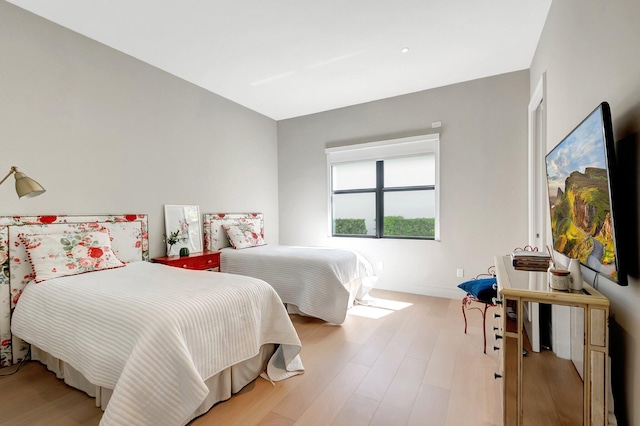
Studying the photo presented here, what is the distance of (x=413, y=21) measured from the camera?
99.2 inches

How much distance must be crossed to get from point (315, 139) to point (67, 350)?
13.1 ft

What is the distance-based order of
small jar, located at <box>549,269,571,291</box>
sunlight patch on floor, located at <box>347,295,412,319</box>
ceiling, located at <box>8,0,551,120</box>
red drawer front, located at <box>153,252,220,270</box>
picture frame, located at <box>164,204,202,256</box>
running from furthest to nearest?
1. picture frame, located at <box>164,204,202,256</box>
2. sunlight patch on floor, located at <box>347,295,412,319</box>
3. red drawer front, located at <box>153,252,220,270</box>
4. ceiling, located at <box>8,0,551,120</box>
5. small jar, located at <box>549,269,571,291</box>

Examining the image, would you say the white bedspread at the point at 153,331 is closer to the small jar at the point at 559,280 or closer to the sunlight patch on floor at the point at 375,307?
the sunlight patch on floor at the point at 375,307

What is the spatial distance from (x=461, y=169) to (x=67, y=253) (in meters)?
4.23

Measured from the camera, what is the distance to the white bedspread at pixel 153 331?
1371mm

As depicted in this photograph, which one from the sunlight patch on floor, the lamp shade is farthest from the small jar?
the lamp shade

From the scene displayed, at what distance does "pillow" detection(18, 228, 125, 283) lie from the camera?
7.41ft

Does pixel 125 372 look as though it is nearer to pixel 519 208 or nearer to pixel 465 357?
pixel 465 357

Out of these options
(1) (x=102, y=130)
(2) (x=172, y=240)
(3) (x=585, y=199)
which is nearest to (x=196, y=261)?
(2) (x=172, y=240)

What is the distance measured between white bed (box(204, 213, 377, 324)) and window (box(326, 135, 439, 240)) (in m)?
0.95

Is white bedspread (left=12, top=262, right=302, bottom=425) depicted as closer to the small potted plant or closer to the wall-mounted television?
the small potted plant

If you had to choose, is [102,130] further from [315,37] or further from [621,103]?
[621,103]

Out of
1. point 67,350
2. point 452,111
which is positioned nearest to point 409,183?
point 452,111

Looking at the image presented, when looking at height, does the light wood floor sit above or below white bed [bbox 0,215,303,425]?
below
